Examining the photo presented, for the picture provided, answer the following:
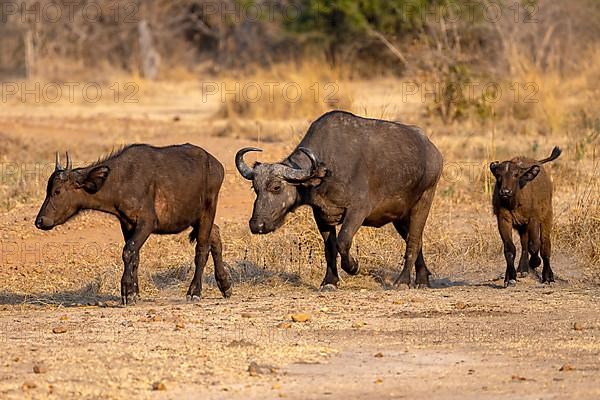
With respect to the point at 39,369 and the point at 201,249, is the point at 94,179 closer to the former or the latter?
the point at 201,249

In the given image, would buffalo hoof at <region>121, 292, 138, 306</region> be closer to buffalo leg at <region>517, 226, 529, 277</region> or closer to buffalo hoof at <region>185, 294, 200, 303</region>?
buffalo hoof at <region>185, 294, 200, 303</region>

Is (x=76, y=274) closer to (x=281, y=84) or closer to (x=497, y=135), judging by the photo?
(x=497, y=135)

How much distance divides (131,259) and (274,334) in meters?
2.08

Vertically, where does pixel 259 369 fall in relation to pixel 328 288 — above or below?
above

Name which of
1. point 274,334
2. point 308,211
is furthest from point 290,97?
point 274,334

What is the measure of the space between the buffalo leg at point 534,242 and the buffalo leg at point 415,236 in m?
1.01

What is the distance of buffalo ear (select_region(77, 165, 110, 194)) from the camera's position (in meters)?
11.1

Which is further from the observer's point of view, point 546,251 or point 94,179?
point 546,251

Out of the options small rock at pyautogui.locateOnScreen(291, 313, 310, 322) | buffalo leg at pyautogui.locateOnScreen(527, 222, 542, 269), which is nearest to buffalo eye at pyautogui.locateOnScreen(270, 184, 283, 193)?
small rock at pyautogui.locateOnScreen(291, 313, 310, 322)

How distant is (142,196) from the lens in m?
11.3

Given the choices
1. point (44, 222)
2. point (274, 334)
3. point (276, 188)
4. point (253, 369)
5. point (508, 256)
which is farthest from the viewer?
point (508, 256)

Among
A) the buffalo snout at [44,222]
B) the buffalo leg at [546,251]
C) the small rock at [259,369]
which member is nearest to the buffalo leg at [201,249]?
the buffalo snout at [44,222]

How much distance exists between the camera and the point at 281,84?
28.3 meters

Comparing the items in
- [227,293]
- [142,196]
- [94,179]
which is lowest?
[227,293]
